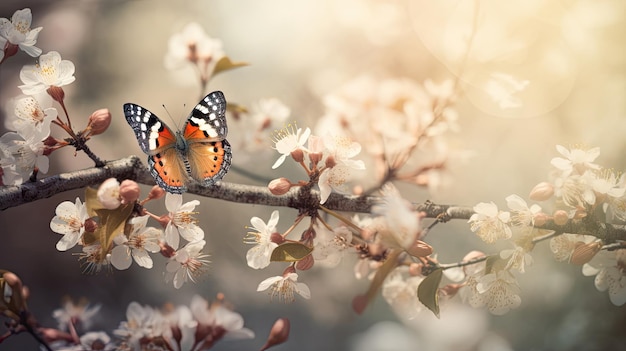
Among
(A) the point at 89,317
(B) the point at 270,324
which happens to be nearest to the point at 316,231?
(B) the point at 270,324

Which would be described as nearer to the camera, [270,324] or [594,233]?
[594,233]

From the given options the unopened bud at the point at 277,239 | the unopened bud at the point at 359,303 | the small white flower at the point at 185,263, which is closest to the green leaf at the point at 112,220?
the small white flower at the point at 185,263

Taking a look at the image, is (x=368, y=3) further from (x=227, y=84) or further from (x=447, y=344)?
(x=447, y=344)

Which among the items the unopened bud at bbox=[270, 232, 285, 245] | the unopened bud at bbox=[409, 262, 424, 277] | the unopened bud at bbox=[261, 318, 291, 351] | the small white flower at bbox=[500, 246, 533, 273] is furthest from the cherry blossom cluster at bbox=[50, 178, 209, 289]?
the small white flower at bbox=[500, 246, 533, 273]

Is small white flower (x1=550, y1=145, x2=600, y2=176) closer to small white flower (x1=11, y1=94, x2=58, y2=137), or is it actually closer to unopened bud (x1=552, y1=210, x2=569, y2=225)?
unopened bud (x1=552, y1=210, x2=569, y2=225)

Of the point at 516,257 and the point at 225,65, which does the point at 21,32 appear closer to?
the point at 225,65

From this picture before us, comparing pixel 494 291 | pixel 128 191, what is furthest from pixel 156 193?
pixel 494 291
